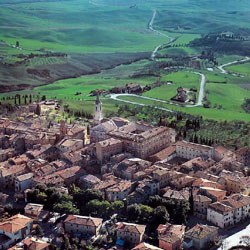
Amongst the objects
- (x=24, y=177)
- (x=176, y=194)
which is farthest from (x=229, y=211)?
(x=24, y=177)

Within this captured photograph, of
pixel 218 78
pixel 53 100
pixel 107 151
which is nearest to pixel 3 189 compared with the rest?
pixel 107 151

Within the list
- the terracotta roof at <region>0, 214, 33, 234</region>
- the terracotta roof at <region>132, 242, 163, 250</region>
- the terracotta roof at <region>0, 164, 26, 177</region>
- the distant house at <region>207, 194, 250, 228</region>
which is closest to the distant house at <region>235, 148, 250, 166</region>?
the distant house at <region>207, 194, 250, 228</region>

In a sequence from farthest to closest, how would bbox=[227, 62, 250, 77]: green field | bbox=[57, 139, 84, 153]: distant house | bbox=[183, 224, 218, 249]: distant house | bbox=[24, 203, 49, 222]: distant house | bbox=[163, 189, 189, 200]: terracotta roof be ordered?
bbox=[227, 62, 250, 77]: green field
bbox=[57, 139, 84, 153]: distant house
bbox=[163, 189, 189, 200]: terracotta roof
bbox=[24, 203, 49, 222]: distant house
bbox=[183, 224, 218, 249]: distant house

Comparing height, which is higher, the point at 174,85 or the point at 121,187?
the point at 121,187

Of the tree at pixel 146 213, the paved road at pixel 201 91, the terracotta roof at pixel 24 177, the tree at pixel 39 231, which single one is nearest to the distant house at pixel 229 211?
the tree at pixel 146 213

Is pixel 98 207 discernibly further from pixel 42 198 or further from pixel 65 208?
pixel 42 198

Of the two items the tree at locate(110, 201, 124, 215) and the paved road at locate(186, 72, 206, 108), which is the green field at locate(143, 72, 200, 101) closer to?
the paved road at locate(186, 72, 206, 108)

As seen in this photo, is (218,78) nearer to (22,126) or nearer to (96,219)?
(22,126)
